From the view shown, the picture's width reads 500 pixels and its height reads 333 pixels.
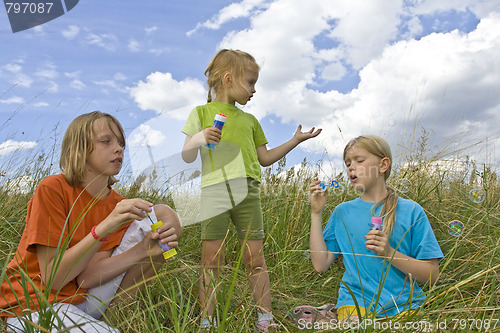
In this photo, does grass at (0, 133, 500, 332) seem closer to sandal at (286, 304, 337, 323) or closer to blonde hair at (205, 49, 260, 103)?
sandal at (286, 304, 337, 323)

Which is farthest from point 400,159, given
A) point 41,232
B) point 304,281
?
point 41,232

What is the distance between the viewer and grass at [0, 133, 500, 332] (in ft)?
6.75

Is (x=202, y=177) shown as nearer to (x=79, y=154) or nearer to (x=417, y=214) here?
(x=79, y=154)

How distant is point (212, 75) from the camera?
273 centimetres

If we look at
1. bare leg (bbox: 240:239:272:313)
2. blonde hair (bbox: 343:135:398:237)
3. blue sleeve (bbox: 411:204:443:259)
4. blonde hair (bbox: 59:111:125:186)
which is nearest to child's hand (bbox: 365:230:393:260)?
blonde hair (bbox: 343:135:398:237)

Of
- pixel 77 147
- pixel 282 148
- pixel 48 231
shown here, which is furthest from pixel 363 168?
pixel 48 231

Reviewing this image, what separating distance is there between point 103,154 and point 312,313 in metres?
1.42

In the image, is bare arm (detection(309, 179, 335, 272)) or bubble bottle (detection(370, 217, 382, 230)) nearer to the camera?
bubble bottle (detection(370, 217, 382, 230))

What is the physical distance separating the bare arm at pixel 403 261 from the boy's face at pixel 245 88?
1.14 meters

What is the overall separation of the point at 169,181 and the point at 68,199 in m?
0.83

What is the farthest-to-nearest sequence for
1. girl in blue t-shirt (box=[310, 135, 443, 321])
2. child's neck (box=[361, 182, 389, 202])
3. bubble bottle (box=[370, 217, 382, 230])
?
child's neck (box=[361, 182, 389, 202]), girl in blue t-shirt (box=[310, 135, 443, 321]), bubble bottle (box=[370, 217, 382, 230])

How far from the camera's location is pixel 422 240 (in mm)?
2201

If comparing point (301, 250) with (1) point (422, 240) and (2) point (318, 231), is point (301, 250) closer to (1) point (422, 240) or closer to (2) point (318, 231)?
(2) point (318, 231)

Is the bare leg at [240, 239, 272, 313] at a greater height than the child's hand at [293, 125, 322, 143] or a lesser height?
lesser
